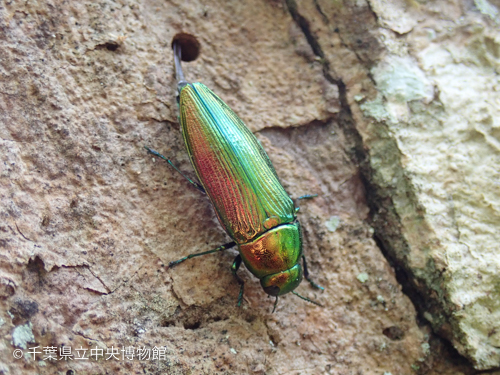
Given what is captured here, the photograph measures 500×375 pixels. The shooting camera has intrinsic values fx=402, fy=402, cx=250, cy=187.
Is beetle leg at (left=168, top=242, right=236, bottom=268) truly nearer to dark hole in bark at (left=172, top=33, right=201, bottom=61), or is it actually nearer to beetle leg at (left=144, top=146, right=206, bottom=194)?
beetle leg at (left=144, top=146, right=206, bottom=194)

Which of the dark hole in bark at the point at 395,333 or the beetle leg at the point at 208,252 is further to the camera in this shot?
A: the dark hole in bark at the point at 395,333

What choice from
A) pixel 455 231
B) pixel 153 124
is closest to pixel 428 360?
pixel 455 231

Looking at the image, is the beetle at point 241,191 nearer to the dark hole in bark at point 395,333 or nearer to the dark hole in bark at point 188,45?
the dark hole in bark at point 188,45

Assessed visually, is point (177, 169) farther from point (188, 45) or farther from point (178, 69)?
point (188, 45)

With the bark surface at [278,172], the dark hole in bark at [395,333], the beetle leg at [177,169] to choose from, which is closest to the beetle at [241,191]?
the beetle leg at [177,169]

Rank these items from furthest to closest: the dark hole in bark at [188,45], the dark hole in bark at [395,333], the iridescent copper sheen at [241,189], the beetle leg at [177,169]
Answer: the dark hole in bark at [188,45] → the dark hole in bark at [395,333] → the beetle leg at [177,169] → the iridescent copper sheen at [241,189]

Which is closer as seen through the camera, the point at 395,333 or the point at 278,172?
the point at 395,333

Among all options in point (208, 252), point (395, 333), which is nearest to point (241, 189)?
point (208, 252)

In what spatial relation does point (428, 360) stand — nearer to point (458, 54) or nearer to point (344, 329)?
point (344, 329)
